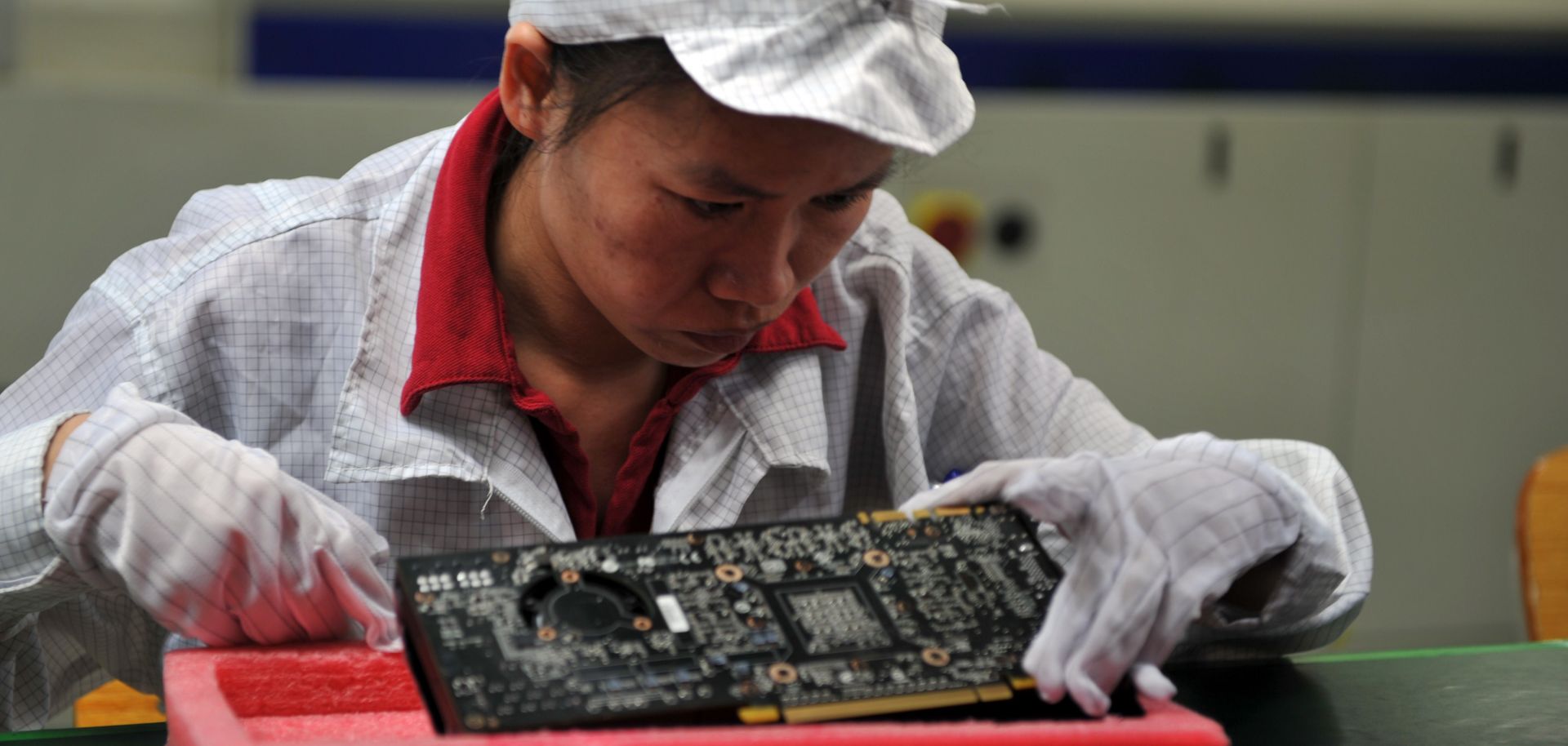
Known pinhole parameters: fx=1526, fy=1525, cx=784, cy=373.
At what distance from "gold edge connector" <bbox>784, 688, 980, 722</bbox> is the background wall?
157 centimetres

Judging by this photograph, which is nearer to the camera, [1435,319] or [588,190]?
[588,190]

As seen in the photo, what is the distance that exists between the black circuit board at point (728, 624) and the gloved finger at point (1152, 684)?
0.19 ft

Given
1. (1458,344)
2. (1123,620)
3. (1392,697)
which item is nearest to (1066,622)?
(1123,620)

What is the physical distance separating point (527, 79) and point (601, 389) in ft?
0.91

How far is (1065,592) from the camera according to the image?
0.80 meters

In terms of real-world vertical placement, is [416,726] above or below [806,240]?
below

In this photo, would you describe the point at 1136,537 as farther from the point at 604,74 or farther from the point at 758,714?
the point at 604,74

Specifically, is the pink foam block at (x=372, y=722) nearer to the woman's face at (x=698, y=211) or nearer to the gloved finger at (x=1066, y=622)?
the gloved finger at (x=1066, y=622)

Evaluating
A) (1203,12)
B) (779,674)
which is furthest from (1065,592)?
(1203,12)

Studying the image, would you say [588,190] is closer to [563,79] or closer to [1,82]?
[563,79]

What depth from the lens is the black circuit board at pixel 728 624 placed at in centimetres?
68

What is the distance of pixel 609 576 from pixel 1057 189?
5.81 ft

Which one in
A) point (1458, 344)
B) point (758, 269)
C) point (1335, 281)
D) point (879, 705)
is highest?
point (758, 269)

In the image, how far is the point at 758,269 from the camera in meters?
0.95
